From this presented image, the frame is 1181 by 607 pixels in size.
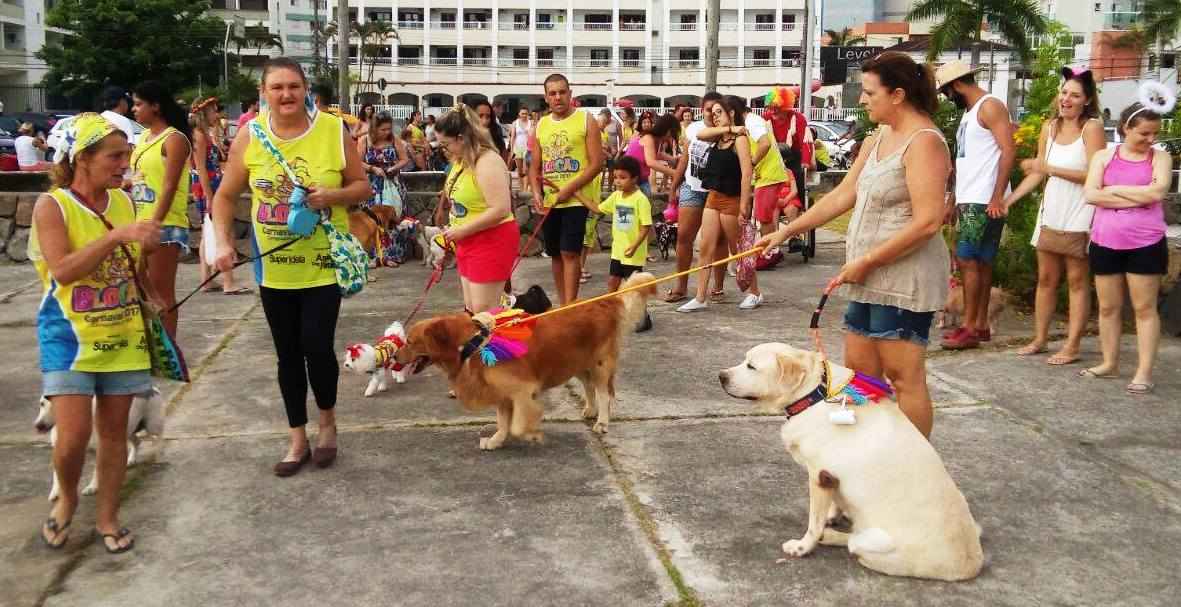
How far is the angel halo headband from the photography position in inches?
231

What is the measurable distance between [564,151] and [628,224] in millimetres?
1045

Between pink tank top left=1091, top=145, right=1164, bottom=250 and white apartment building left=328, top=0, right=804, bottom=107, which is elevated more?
white apartment building left=328, top=0, right=804, bottom=107

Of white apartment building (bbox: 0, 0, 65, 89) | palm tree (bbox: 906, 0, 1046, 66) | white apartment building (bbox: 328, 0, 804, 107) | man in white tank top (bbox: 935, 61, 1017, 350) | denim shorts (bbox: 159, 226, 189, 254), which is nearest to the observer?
denim shorts (bbox: 159, 226, 189, 254)

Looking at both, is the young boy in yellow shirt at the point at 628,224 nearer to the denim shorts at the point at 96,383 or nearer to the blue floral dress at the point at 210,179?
the blue floral dress at the point at 210,179

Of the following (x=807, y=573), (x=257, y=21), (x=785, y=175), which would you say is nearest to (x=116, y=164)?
(x=807, y=573)

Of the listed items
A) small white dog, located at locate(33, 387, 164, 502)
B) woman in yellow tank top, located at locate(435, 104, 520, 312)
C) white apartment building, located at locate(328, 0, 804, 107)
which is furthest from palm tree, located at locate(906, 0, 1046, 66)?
white apartment building, located at locate(328, 0, 804, 107)

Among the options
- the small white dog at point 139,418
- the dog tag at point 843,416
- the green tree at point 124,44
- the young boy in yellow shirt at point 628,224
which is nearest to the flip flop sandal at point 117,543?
the small white dog at point 139,418

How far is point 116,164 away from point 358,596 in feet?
6.08

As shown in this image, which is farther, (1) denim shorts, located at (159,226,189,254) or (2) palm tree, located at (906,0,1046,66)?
(2) palm tree, located at (906,0,1046,66)

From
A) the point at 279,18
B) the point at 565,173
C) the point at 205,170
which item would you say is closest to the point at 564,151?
the point at 565,173

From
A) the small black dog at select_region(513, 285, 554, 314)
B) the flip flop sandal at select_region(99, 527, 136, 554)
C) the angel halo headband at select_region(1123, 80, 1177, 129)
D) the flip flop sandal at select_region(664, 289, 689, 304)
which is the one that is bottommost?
the flip flop sandal at select_region(99, 527, 136, 554)

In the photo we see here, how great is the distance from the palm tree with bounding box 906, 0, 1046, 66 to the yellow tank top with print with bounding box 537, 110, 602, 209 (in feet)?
92.9

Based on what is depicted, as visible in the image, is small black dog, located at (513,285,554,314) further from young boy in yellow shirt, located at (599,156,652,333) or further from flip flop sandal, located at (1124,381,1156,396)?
flip flop sandal, located at (1124,381,1156,396)

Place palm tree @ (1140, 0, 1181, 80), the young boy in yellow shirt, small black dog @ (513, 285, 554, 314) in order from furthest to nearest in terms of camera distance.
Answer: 1. palm tree @ (1140, 0, 1181, 80)
2. the young boy in yellow shirt
3. small black dog @ (513, 285, 554, 314)
